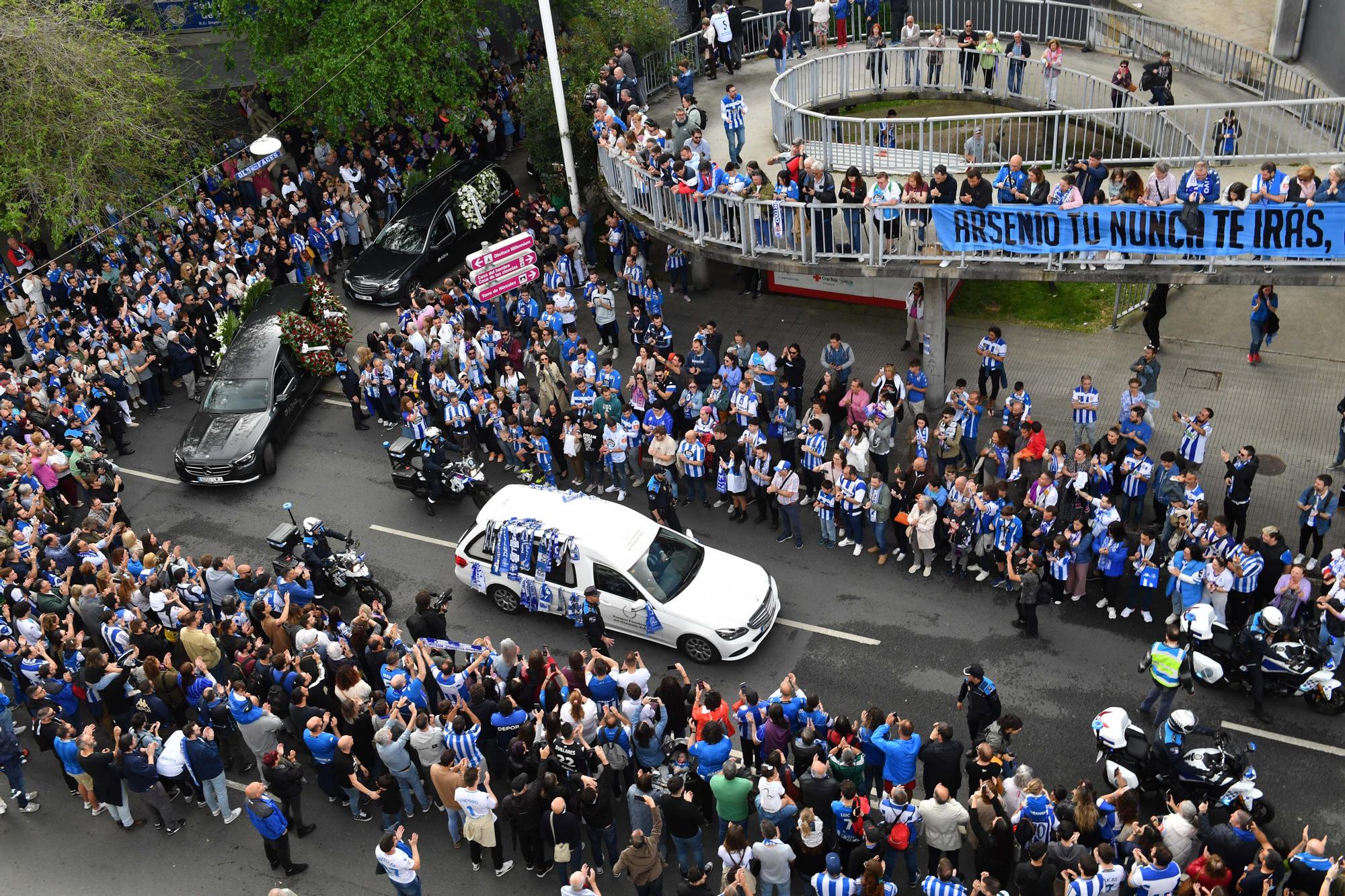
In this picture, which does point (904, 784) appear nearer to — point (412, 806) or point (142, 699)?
point (412, 806)

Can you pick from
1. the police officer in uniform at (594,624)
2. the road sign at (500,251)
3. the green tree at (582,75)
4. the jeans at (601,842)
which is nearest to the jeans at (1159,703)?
the jeans at (601,842)

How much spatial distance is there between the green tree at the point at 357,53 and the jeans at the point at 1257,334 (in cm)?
1541

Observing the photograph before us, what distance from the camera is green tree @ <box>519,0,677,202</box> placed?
23500 mm

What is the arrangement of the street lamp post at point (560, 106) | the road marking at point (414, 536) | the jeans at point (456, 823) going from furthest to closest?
the street lamp post at point (560, 106)
the road marking at point (414, 536)
the jeans at point (456, 823)

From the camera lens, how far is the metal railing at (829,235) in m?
16.4

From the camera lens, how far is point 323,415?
20.8 metres

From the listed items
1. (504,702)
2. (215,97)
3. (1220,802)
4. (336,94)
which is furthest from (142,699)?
(215,97)

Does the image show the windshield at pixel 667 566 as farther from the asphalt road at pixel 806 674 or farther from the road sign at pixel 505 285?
the road sign at pixel 505 285

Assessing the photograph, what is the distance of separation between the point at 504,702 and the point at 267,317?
1131 centimetres

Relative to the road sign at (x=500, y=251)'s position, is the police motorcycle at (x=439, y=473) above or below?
below

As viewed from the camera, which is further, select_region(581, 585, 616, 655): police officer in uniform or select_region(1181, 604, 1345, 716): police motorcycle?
select_region(581, 585, 616, 655): police officer in uniform

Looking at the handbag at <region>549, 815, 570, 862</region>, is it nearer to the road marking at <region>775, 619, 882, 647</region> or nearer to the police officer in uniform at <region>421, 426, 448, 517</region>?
the road marking at <region>775, 619, 882, 647</region>

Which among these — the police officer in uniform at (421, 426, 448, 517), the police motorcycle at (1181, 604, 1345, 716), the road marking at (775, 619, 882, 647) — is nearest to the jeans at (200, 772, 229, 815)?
the police officer in uniform at (421, 426, 448, 517)

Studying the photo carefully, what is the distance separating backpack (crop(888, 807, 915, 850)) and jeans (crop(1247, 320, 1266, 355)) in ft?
36.3
